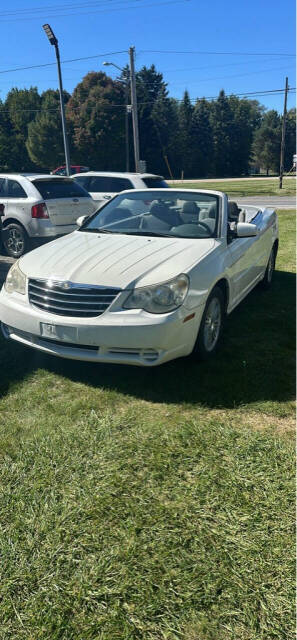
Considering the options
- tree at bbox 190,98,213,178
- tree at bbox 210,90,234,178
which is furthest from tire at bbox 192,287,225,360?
tree at bbox 210,90,234,178

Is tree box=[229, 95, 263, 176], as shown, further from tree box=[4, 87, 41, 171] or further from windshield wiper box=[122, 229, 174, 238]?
windshield wiper box=[122, 229, 174, 238]

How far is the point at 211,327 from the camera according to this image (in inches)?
157

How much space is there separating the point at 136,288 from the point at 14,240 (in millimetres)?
5683

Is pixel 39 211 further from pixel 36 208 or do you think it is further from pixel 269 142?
pixel 269 142

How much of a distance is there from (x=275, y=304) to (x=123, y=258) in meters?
2.69

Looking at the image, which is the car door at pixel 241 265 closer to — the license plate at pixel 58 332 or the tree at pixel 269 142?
the license plate at pixel 58 332

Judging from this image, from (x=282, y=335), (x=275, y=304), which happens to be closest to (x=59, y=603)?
(x=282, y=335)

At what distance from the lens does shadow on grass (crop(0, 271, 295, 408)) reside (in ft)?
11.4

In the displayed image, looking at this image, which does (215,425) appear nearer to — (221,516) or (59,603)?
(221,516)

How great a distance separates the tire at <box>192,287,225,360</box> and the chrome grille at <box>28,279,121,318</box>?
81 cm

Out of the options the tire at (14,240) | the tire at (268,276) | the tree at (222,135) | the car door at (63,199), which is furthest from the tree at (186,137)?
the tire at (268,276)

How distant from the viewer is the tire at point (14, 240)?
825 cm

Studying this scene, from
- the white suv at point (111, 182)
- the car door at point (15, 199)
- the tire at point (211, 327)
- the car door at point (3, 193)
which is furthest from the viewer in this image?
the white suv at point (111, 182)

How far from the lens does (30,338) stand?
3.79 metres
